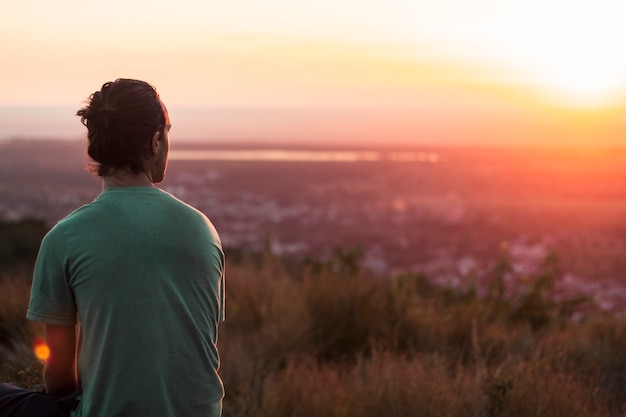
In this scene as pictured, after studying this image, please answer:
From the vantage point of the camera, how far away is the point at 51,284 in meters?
2.15

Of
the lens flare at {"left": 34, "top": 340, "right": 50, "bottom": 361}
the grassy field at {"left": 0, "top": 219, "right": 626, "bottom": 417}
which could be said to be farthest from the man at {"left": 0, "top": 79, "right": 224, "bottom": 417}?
the lens flare at {"left": 34, "top": 340, "right": 50, "bottom": 361}

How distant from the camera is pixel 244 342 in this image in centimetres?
577

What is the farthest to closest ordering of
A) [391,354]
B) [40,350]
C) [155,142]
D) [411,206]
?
1. [411,206]
2. [391,354]
3. [40,350]
4. [155,142]

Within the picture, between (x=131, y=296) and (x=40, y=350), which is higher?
(x=131, y=296)

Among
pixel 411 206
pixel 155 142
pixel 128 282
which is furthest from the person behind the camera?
pixel 411 206

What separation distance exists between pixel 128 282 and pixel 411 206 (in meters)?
38.1

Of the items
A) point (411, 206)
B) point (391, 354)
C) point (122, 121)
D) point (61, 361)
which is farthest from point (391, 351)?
point (411, 206)

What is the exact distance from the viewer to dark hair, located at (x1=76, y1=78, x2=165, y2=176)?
2199mm

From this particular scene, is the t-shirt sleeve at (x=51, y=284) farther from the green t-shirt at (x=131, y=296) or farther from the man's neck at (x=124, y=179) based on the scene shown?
the man's neck at (x=124, y=179)

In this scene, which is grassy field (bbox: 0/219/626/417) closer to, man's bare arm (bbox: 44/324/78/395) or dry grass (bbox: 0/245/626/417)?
dry grass (bbox: 0/245/626/417)

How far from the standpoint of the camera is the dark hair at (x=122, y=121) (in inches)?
86.6

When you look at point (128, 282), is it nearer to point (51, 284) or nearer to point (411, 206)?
point (51, 284)

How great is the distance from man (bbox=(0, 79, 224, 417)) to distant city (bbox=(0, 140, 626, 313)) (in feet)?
0.79

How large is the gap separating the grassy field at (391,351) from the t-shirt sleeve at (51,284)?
5.46ft
